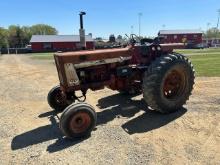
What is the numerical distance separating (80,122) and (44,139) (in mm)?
810

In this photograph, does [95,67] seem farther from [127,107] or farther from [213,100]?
[213,100]

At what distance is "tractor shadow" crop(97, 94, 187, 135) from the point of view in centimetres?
618

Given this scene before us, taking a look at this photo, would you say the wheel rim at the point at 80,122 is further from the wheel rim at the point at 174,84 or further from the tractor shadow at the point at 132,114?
the wheel rim at the point at 174,84

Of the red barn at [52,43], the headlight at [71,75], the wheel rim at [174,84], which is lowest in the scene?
the wheel rim at [174,84]

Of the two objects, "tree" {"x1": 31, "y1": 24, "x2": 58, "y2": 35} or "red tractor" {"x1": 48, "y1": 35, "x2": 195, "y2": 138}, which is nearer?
"red tractor" {"x1": 48, "y1": 35, "x2": 195, "y2": 138}

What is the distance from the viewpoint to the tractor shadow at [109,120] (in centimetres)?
557

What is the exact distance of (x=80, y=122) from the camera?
225 inches

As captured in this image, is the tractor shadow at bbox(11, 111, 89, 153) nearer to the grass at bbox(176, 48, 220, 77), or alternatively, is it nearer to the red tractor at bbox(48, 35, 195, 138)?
the red tractor at bbox(48, 35, 195, 138)

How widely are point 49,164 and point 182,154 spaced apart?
2169 mm

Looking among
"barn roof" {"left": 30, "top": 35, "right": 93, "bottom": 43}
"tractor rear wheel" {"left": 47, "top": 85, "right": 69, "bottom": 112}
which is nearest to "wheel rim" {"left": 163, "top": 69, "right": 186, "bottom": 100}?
"tractor rear wheel" {"left": 47, "top": 85, "right": 69, "bottom": 112}

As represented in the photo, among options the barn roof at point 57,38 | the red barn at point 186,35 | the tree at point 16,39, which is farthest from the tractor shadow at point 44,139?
the tree at point 16,39

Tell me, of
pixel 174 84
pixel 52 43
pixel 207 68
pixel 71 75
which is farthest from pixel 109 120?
pixel 52 43

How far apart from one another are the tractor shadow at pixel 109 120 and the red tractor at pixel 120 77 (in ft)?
0.77

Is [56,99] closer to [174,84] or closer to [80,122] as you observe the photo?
[80,122]
